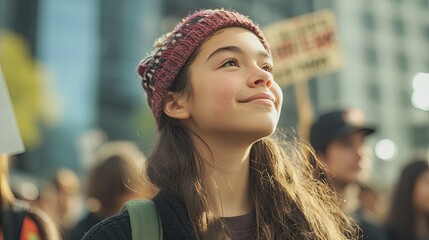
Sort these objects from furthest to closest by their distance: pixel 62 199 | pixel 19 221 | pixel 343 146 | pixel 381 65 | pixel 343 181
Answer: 1. pixel 381 65
2. pixel 62 199
3. pixel 343 146
4. pixel 343 181
5. pixel 19 221

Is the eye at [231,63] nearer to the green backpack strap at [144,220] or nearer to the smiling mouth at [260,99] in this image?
the smiling mouth at [260,99]

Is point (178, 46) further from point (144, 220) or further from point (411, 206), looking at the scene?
point (411, 206)

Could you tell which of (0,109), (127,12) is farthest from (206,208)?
(127,12)

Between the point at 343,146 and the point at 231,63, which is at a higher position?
the point at 231,63

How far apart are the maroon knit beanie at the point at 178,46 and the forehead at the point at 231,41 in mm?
18

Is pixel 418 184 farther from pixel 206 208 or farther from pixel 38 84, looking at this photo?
pixel 38 84

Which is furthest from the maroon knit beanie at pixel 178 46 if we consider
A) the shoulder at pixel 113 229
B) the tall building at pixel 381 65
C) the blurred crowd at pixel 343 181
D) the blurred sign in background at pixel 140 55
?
the tall building at pixel 381 65

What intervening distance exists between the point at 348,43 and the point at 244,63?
4692 cm

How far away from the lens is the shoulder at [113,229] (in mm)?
2430

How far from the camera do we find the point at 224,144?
2748 mm

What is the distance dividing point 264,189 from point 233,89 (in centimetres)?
39

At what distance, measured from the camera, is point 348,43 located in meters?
48.7

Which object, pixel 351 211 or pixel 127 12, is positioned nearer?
pixel 351 211

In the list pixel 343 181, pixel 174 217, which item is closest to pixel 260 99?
pixel 174 217
